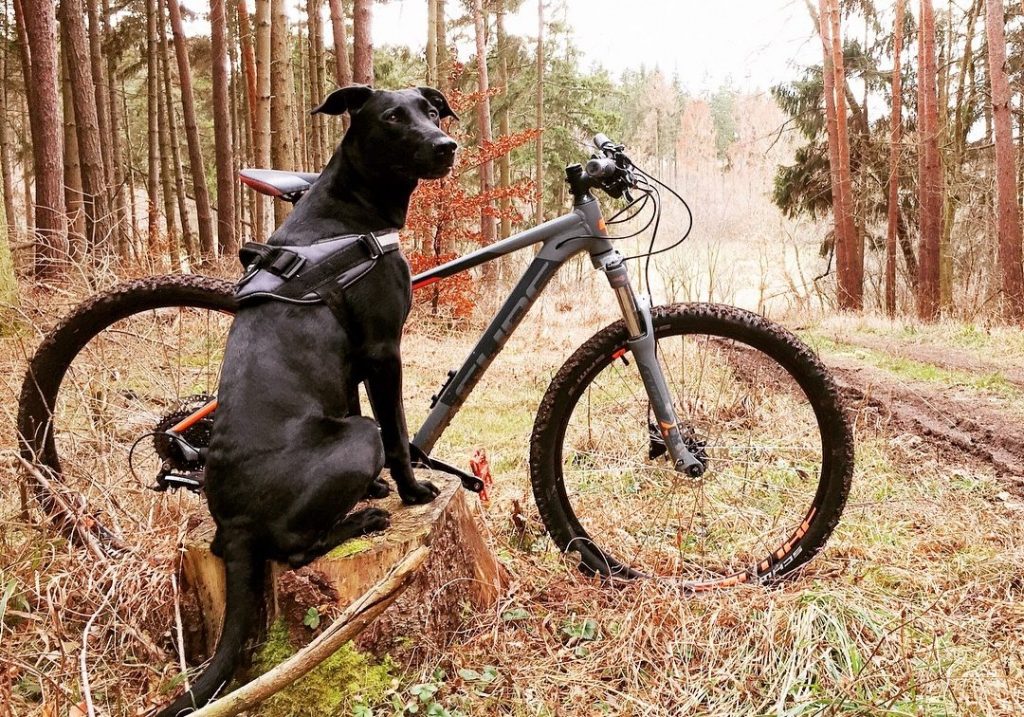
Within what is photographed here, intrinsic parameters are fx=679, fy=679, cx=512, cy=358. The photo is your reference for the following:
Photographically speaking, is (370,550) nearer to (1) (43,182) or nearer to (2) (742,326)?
(2) (742,326)

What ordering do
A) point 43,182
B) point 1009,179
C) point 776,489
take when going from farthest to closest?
point 1009,179 < point 43,182 < point 776,489

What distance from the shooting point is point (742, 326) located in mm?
2254

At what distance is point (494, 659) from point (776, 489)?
157 cm

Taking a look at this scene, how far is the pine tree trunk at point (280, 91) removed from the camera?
6.35 meters

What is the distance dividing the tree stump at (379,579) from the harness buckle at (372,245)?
762mm

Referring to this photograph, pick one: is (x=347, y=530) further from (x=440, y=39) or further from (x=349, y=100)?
(x=440, y=39)

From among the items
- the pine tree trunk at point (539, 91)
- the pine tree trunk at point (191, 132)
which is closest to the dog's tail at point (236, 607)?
the pine tree trunk at point (191, 132)

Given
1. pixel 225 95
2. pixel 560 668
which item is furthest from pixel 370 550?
pixel 225 95

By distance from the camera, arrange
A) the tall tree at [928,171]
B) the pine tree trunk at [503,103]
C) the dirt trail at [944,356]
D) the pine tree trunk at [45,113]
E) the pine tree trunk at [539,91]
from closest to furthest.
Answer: the pine tree trunk at [45,113], the dirt trail at [944,356], the tall tree at [928,171], the pine tree trunk at [503,103], the pine tree trunk at [539,91]

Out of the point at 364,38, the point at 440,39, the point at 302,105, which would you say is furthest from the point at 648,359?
the point at 302,105

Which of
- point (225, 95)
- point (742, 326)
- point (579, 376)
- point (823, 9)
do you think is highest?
point (823, 9)

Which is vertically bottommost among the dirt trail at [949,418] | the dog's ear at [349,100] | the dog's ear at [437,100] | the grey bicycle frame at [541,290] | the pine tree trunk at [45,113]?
the dirt trail at [949,418]

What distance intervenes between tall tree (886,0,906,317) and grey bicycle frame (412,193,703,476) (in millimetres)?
10890

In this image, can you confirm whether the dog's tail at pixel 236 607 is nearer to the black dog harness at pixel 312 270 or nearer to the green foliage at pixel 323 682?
the green foliage at pixel 323 682
